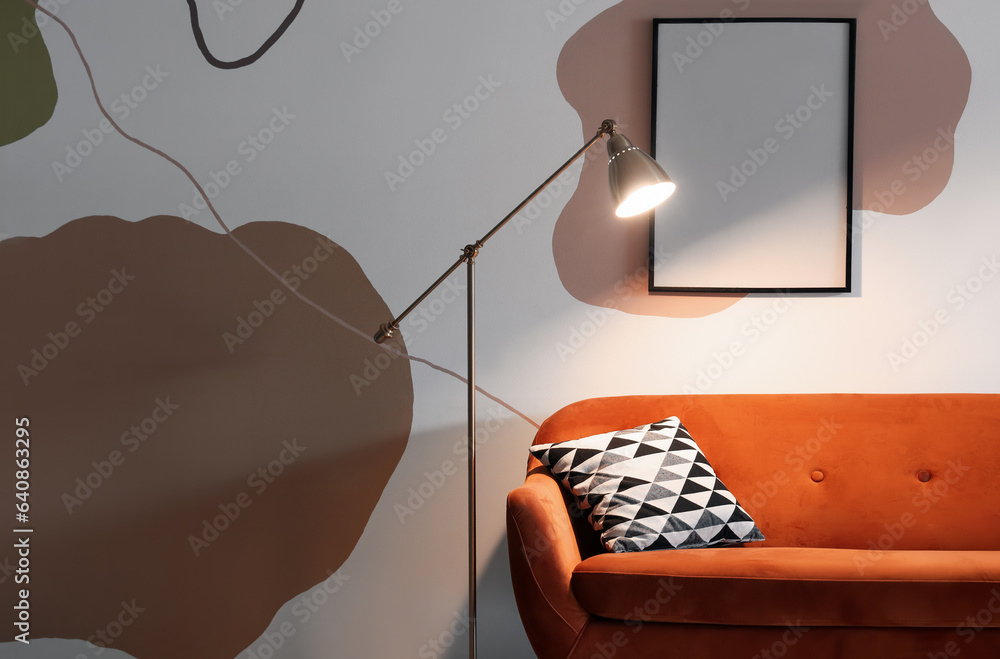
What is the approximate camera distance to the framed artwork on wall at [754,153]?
82.7 inches

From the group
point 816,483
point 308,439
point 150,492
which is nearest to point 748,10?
point 816,483

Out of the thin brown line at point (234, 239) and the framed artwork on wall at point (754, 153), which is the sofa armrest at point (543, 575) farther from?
the framed artwork on wall at point (754, 153)

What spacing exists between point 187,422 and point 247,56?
3.94 feet

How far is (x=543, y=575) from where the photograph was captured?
1416 millimetres

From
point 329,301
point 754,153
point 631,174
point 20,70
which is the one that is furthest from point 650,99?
point 20,70

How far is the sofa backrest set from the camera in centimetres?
178

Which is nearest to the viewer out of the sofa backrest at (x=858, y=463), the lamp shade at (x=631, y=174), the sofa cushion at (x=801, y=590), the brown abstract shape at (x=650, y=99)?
the sofa cushion at (x=801, y=590)

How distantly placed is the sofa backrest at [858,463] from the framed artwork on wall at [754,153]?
41 centimetres

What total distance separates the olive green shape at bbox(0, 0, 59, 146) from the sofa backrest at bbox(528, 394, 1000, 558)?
1986 mm

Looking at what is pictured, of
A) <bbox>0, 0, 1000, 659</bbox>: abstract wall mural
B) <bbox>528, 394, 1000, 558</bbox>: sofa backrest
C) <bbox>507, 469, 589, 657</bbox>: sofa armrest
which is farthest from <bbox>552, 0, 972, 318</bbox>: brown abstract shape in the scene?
<bbox>507, 469, 589, 657</bbox>: sofa armrest

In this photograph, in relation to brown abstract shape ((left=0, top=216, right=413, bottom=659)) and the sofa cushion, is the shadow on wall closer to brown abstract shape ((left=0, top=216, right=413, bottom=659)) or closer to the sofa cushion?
brown abstract shape ((left=0, top=216, right=413, bottom=659))

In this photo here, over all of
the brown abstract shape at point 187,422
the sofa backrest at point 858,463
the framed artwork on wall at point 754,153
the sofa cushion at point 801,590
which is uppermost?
the framed artwork on wall at point 754,153

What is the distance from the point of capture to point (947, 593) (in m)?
1.33

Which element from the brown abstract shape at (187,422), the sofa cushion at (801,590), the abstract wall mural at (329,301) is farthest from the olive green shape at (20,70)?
the sofa cushion at (801,590)
